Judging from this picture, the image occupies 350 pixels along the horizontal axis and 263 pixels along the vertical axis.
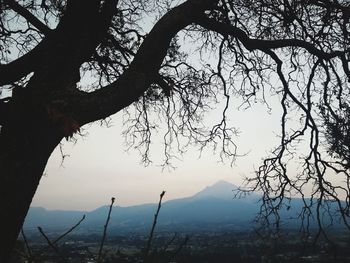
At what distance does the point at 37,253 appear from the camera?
1230 mm

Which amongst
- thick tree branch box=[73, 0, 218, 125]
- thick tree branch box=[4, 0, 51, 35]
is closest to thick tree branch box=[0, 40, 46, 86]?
thick tree branch box=[4, 0, 51, 35]

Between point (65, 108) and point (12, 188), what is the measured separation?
0.72 metres

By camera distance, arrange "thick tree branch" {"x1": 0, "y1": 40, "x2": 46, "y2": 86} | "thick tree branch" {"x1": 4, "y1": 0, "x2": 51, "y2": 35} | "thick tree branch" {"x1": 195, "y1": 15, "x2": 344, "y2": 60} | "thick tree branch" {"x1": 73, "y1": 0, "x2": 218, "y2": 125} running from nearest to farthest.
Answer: "thick tree branch" {"x1": 73, "y1": 0, "x2": 218, "y2": 125}
"thick tree branch" {"x1": 0, "y1": 40, "x2": 46, "y2": 86}
"thick tree branch" {"x1": 195, "y1": 15, "x2": 344, "y2": 60}
"thick tree branch" {"x1": 4, "y1": 0, "x2": 51, "y2": 35}

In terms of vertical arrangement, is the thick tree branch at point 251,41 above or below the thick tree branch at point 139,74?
above

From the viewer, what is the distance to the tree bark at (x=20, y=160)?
253 centimetres

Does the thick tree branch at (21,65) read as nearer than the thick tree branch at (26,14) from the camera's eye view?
Yes

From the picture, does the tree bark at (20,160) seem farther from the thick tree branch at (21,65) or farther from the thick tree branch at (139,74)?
the thick tree branch at (21,65)

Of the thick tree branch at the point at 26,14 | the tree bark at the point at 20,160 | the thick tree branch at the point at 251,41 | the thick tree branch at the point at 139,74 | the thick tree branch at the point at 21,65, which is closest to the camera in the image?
the tree bark at the point at 20,160

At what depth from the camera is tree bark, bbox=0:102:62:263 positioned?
2529 millimetres

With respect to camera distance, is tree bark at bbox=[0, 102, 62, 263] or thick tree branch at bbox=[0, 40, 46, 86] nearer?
tree bark at bbox=[0, 102, 62, 263]

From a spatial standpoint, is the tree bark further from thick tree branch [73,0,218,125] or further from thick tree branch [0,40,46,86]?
thick tree branch [0,40,46,86]

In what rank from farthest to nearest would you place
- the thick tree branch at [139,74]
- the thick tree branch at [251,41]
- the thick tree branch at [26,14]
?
the thick tree branch at [26,14], the thick tree branch at [251,41], the thick tree branch at [139,74]

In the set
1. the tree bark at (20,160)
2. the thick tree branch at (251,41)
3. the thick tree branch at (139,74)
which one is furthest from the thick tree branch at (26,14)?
the tree bark at (20,160)

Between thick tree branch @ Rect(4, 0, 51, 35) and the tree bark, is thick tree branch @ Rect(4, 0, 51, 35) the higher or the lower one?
the higher one
